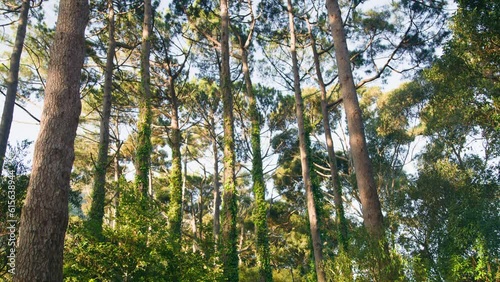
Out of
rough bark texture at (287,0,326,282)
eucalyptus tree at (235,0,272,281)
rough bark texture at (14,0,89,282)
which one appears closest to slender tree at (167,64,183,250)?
eucalyptus tree at (235,0,272,281)

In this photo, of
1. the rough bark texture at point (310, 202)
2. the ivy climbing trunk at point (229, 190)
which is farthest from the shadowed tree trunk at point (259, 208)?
the rough bark texture at point (310, 202)

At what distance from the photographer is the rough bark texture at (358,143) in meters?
5.31

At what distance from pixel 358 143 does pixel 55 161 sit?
4.39 meters

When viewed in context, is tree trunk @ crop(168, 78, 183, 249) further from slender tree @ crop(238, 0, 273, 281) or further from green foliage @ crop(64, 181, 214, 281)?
green foliage @ crop(64, 181, 214, 281)

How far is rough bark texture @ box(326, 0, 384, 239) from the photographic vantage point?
17.4 ft

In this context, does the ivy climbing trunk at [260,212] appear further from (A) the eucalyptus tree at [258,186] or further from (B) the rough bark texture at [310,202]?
(B) the rough bark texture at [310,202]

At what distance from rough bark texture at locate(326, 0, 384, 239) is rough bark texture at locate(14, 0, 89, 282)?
3756 millimetres

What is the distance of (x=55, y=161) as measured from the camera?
133 inches

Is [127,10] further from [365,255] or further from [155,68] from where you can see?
[365,255]

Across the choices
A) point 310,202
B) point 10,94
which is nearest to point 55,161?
point 10,94

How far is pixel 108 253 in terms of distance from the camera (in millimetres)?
4523

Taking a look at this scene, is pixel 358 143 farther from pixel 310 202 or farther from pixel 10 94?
pixel 10 94

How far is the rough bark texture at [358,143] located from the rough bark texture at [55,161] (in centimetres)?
376

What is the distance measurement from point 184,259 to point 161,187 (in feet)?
75.3
